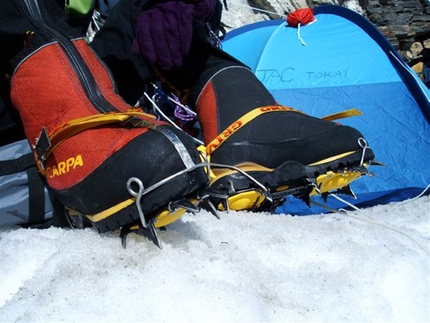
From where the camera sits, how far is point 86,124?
25.7 inches

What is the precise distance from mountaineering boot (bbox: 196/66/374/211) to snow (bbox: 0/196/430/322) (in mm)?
68

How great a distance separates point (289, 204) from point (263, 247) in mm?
517

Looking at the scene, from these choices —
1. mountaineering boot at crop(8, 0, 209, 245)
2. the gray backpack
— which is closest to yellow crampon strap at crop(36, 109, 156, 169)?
mountaineering boot at crop(8, 0, 209, 245)

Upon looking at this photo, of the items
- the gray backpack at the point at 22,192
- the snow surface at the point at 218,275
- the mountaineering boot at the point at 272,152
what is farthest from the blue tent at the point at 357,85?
the gray backpack at the point at 22,192

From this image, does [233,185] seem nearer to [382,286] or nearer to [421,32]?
[382,286]

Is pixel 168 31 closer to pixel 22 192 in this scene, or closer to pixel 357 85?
pixel 22 192

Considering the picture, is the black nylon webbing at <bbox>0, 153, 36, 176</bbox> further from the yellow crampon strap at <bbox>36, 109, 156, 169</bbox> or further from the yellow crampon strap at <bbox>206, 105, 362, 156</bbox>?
the yellow crampon strap at <bbox>206, 105, 362, 156</bbox>

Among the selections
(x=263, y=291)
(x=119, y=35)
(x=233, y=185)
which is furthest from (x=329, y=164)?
(x=119, y=35)

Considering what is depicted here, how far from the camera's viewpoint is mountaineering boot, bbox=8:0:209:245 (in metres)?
0.59

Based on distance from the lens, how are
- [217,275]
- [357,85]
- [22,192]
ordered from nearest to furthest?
[217,275]
[22,192]
[357,85]

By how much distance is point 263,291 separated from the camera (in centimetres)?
62

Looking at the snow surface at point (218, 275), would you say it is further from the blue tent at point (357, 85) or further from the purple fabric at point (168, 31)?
the blue tent at point (357, 85)

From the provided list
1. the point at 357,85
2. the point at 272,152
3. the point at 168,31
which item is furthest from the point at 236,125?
the point at 357,85

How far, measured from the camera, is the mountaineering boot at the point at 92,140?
0.59 m
